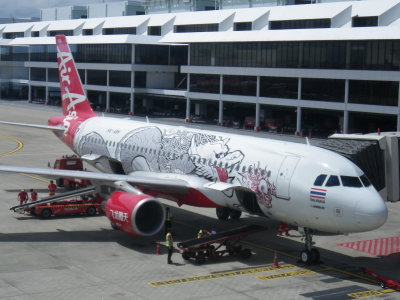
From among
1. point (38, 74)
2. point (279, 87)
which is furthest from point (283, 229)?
point (38, 74)

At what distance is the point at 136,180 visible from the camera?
103 ft

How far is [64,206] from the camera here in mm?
35531

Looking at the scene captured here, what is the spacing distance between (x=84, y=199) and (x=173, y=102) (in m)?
69.4

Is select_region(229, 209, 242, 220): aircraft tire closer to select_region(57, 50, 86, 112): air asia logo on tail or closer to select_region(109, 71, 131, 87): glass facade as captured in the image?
select_region(57, 50, 86, 112): air asia logo on tail

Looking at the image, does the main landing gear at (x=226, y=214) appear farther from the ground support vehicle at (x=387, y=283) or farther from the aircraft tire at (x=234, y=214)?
the ground support vehicle at (x=387, y=283)

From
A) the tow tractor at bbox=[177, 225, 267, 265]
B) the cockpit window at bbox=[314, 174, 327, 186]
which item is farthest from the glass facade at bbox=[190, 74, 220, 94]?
the cockpit window at bbox=[314, 174, 327, 186]

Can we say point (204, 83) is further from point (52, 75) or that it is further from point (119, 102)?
point (52, 75)

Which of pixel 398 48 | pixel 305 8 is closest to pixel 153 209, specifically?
pixel 398 48

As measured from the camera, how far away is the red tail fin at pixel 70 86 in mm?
44750

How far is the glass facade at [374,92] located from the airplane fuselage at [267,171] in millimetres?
34835

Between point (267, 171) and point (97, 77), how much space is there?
272 ft

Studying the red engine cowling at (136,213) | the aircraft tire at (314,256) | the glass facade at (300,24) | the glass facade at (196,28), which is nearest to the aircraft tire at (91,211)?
the red engine cowling at (136,213)

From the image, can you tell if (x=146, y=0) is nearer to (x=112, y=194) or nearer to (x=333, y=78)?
(x=333, y=78)

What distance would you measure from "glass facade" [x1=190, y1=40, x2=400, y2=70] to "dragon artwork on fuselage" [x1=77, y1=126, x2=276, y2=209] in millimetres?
35627
